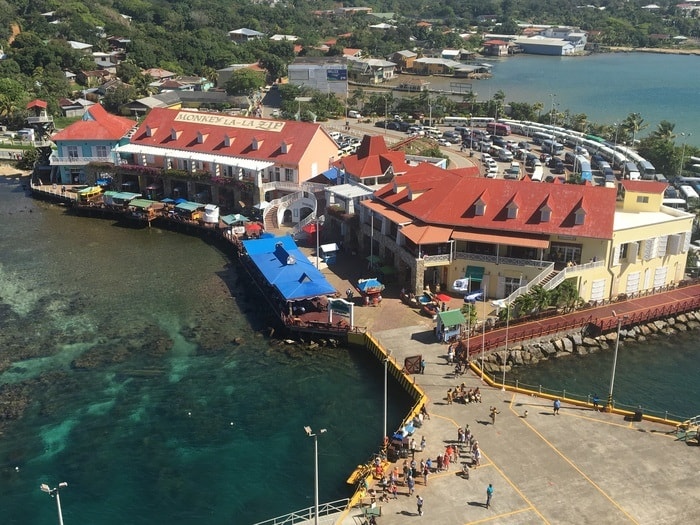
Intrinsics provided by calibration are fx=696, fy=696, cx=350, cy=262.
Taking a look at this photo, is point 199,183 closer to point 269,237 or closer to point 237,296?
point 269,237

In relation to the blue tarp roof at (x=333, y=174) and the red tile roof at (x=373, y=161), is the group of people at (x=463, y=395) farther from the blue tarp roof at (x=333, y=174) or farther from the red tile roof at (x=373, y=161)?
the blue tarp roof at (x=333, y=174)

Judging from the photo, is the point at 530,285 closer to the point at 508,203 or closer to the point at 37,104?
the point at 508,203

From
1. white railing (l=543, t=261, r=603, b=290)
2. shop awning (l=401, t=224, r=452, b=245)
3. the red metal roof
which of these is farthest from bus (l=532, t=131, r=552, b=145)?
the red metal roof

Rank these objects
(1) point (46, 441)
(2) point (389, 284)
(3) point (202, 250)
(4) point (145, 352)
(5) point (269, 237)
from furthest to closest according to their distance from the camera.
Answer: (3) point (202, 250), (5) point (269, 237), (2) point (389, 284), (4) point (145, 352), (1) point (46, 441)

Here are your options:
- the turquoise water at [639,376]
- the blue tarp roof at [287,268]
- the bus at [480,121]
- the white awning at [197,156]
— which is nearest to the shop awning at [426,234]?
the blue tarp roof at [287,268]

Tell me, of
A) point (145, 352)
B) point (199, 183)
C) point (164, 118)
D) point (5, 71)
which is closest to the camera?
point (145, 352)

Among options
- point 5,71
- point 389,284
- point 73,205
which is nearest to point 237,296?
point 389,284
